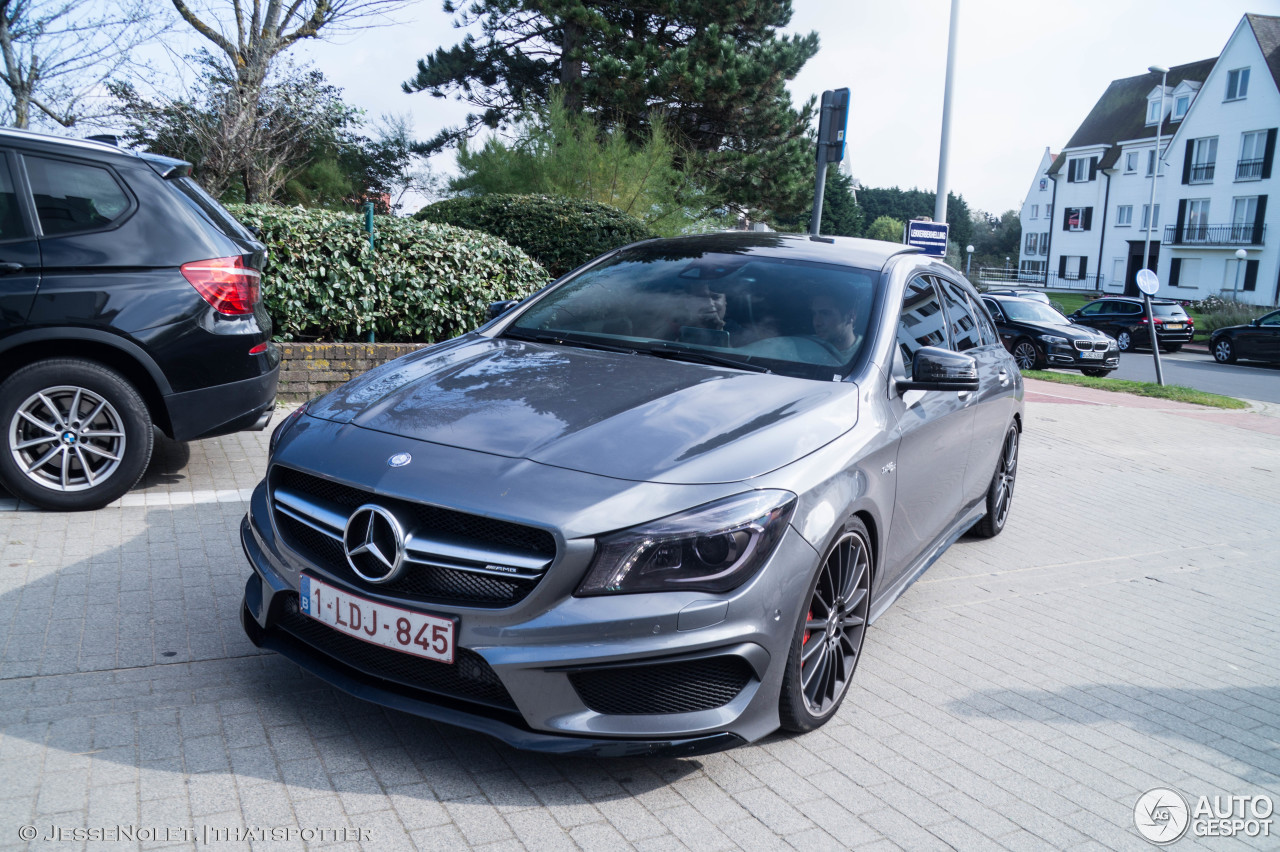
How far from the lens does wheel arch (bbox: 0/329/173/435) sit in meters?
4.97

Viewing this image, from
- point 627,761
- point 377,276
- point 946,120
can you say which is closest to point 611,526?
point 627,761

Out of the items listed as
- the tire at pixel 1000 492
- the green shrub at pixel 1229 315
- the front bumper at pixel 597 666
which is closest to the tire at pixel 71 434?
the front bumper at pixel 597 666

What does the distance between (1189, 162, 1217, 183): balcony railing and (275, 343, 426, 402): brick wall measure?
5236cm

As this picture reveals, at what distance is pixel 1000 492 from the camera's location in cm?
618

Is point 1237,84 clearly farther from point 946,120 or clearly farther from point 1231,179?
point 946,120

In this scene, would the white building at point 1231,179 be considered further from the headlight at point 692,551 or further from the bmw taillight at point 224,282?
the headlight at point 692,551

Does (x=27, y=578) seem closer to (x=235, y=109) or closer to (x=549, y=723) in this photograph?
(x=549, y=723)

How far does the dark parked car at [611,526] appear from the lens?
2.69 meters

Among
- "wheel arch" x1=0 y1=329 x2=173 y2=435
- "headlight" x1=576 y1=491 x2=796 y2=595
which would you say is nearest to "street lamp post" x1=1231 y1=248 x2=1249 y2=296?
"wheel arch" x1=0 y1=329 x2=173 y2=435

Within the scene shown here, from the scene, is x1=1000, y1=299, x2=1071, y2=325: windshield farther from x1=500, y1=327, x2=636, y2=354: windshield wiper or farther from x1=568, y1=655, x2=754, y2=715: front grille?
x1=568, y1=655, x2=754, y2=715: front grille

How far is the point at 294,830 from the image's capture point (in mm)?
2619

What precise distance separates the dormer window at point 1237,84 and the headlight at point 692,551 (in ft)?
180

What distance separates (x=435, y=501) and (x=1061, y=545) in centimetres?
484

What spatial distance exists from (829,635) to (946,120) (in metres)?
15.1
